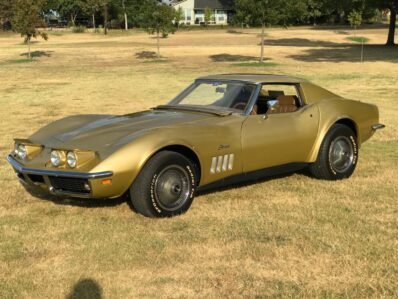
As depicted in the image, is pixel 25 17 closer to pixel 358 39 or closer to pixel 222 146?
Result: pixel 358 39

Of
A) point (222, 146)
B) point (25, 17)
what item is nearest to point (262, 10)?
point (25, 17)

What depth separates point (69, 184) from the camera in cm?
495

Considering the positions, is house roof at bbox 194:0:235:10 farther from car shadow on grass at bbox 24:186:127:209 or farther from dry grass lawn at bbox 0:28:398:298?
car shadow on grass at bbox 24:186:127:209

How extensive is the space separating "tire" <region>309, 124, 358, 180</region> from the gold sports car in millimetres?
13

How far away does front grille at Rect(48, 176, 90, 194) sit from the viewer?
16.0 feet

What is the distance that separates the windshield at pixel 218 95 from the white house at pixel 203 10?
348 feet

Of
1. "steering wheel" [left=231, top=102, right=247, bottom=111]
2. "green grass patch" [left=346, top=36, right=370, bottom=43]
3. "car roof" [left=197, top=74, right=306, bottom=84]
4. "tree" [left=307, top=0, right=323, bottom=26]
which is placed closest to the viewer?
"steering wheel" [left=231, top=102, right=247, bottom=111]

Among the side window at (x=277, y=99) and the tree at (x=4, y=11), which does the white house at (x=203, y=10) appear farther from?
the side window at (x=277, y=99)

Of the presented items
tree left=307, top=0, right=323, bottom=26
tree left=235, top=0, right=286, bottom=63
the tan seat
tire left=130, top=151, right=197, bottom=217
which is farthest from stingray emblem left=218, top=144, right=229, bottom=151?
tree left=307, top=0, right=323, bottom=26

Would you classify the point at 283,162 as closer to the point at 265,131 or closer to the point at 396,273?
the point at 265,131

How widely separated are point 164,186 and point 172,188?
93 millimetres

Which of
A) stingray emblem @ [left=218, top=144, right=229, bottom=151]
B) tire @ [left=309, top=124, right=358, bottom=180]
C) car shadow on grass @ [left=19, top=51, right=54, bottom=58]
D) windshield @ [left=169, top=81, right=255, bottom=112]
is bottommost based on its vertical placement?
car shadow on grass @ [left=19, top=51, right=54, bottom=58]

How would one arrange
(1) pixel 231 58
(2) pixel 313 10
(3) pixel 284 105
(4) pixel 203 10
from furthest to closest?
(4) pixel 203 10 < (2) pixel 313 10 < (1) pixel 231 58 < (3) pixel 284 105

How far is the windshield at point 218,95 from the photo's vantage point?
19.5 ft
